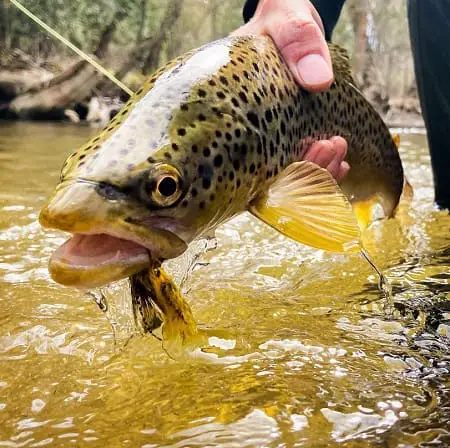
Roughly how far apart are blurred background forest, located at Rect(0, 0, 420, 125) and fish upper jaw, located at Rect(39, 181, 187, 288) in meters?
12.3

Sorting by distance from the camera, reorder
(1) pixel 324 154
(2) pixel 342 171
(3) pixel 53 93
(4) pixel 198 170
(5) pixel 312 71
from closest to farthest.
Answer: (4) pixel 198 170, (5) pixel 312 71, (1) pixel 324 154, (2) pixel 342 171, (3) pixel 53 93

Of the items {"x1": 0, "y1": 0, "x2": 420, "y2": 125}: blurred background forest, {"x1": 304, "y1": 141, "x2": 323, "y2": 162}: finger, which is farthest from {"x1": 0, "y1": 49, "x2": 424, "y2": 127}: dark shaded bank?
{"x1": 304, "y1": 141, "x2": 323, "y2": 162}: finger

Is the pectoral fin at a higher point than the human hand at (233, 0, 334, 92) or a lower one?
lower

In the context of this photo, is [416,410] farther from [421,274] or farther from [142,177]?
[421,274]

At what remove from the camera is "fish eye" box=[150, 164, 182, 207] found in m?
1.30

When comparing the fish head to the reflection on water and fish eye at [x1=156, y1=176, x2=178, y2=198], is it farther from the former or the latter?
the reflection on water

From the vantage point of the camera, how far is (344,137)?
229 cm

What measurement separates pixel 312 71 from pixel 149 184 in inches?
35.3

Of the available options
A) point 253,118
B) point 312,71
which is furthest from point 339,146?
point 253,118

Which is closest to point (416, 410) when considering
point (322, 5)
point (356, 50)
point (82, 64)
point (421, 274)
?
point (421, 274)

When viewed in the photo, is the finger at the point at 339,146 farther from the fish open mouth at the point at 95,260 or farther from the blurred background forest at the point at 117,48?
the blurred background forest at the point at 117,48

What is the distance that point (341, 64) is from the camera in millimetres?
2379

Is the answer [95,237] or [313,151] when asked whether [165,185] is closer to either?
[95,237]

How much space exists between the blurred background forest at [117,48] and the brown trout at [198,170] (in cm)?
1183
